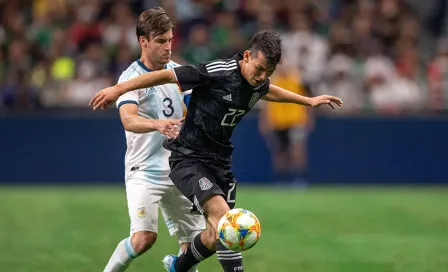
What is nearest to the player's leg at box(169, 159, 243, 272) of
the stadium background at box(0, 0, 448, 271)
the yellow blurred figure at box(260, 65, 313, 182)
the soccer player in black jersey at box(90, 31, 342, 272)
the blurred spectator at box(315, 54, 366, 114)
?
the soccer player in black jersey at box(90, 31, 342, 272)

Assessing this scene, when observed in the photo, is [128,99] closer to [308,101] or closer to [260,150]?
[308,101]

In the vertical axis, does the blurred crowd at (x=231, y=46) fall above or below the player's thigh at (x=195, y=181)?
above

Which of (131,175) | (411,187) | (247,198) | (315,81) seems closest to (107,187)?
(247,198)

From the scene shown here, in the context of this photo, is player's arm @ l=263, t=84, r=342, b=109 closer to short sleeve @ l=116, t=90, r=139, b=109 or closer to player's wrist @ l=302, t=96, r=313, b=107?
player's wrist @ l=302, t=96, r=313, b=107

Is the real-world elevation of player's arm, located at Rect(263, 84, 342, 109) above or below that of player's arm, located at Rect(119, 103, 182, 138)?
above

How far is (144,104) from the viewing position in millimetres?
7797

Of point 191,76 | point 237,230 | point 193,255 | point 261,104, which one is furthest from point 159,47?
point 261,104

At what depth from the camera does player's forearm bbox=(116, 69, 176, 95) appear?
264 inches

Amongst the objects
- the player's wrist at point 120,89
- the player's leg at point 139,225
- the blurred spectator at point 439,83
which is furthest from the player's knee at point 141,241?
the blurred spectator at point 439,83

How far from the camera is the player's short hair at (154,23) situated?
7688mm

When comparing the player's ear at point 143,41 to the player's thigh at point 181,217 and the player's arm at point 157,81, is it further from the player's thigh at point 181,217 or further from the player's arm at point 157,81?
the player's thigh at point 181,217

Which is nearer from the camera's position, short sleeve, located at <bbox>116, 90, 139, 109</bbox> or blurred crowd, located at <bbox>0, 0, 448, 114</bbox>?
short sleeve, located at <bbox>116, 90, 139, 109</bbox>

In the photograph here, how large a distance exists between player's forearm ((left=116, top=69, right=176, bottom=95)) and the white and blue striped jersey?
802 mm

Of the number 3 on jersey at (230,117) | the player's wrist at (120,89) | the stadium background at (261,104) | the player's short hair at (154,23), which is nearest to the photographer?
the player's wrist at (120,89)
